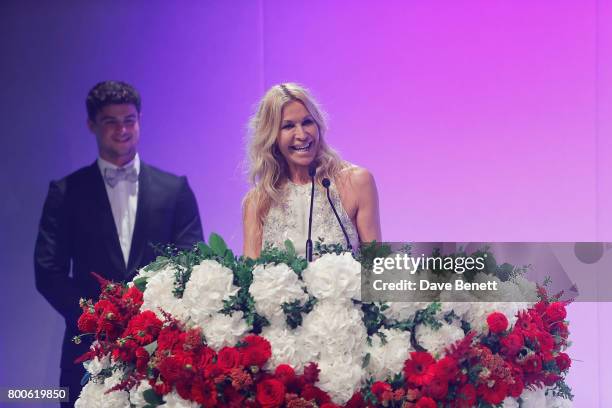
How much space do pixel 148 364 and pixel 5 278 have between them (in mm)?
3429

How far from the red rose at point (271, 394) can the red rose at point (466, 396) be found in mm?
433

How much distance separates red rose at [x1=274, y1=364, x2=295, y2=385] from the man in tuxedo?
9.81 ft

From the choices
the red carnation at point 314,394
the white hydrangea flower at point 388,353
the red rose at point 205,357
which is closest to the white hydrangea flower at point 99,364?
the red rose at point 205,357

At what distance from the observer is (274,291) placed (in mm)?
2104

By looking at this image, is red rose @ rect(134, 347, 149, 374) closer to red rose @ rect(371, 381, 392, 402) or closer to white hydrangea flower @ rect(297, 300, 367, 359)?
white hydrangea flower @ rect(297, 300, 367, 359)

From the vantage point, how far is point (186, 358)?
2078mm

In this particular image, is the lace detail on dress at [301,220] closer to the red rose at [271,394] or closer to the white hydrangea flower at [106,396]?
the white hydrangea flower at [106,396]

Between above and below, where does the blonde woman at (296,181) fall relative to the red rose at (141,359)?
above

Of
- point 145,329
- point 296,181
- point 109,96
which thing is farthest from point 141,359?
point 109,96

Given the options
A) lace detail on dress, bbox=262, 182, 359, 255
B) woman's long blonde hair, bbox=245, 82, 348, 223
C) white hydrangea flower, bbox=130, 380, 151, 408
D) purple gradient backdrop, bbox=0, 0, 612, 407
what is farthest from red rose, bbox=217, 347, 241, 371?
purple gradient backdrop, bbox=0, 0, 612, 407

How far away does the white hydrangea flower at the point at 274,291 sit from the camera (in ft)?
6.92

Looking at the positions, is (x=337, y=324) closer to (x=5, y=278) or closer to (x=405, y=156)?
(x=405, y=156)

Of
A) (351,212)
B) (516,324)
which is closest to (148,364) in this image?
(516,324)

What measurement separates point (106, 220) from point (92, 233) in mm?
111
